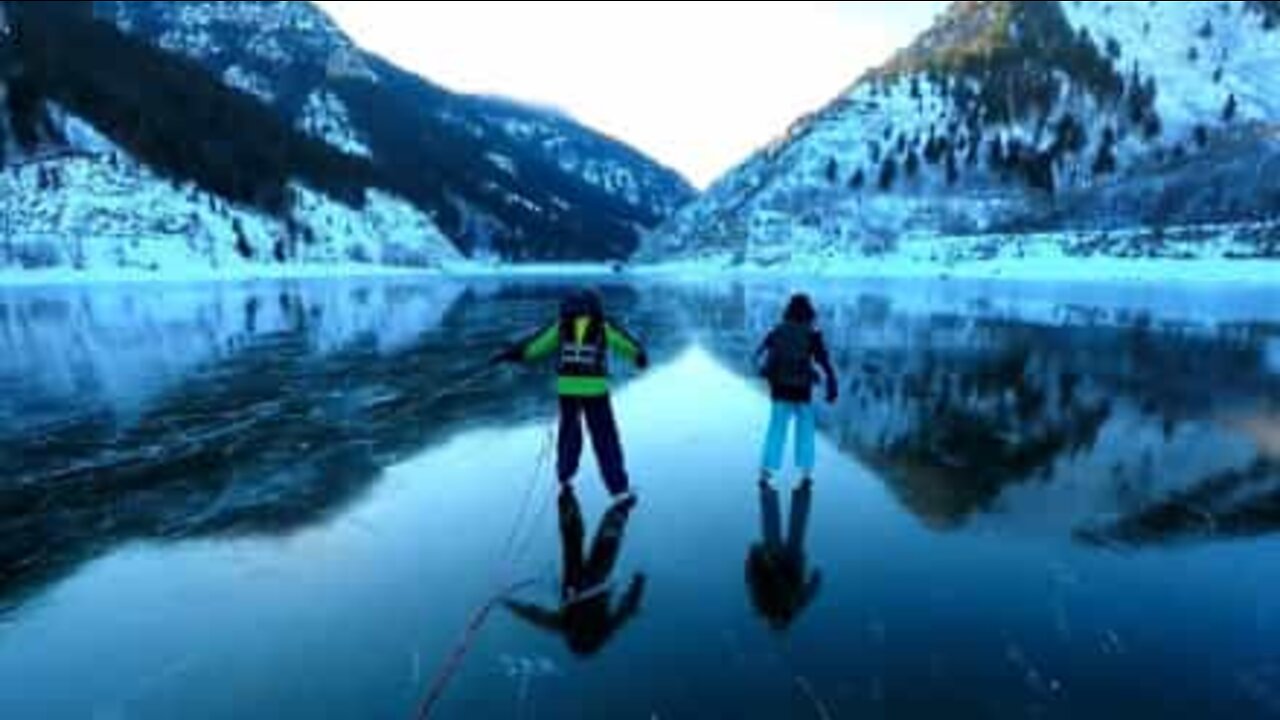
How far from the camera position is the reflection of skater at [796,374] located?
26.1ft

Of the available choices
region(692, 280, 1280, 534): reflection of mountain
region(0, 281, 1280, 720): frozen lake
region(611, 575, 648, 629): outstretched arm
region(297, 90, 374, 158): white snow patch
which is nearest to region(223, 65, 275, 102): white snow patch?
region(297, 90, 374, 158): white snow patch

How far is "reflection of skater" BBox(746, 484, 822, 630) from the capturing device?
5344 mm

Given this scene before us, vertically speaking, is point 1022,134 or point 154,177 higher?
point 1022,134

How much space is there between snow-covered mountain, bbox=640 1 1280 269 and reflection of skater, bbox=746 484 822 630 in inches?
3567

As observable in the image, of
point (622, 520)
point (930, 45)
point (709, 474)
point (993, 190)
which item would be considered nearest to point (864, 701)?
point (622, 520)

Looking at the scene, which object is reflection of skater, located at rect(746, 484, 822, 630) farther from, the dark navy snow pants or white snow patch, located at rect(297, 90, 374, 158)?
white snow patch, located at rect(297, 90, 374, 158)

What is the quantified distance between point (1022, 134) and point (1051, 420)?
426 ft

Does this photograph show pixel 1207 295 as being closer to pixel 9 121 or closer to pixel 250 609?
pixel 250 609

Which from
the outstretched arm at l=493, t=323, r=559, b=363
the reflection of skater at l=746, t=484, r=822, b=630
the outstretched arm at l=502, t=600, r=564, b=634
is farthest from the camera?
the outstretched arm at l=493, t=323, r=559, b=363

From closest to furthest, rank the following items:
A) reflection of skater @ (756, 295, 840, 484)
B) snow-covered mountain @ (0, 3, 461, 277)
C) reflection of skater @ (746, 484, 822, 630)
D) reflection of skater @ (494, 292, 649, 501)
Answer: reflection of skater @ (746, 484, 822, 630) → reflection of skater @ (494, 292, 649, 501) → reflection of skater @ (756, 295, 840, 484) → snow-covered mountain @ (0, 3, 461, 277)

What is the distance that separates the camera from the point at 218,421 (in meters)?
11.1

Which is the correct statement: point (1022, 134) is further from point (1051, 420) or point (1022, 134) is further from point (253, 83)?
point (253, 83)

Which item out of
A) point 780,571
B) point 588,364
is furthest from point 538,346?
point 780,571

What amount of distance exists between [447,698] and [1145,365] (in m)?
15.6
